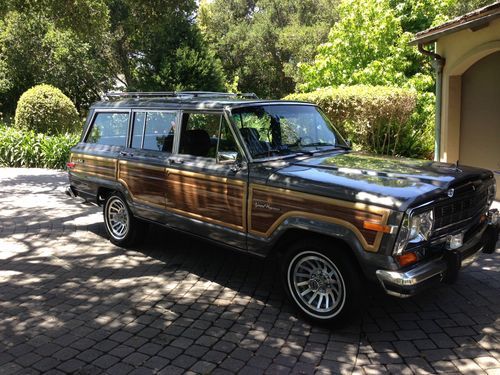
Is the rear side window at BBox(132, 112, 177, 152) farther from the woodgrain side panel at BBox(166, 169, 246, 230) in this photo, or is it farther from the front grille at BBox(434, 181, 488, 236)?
the front grille at BBox(434, 181, 488, 236)

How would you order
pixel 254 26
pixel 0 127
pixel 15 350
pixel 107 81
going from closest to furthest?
1. pixel 15 350
2. pixel 0 127
3. pixel 107 81
4. pixel 254 26

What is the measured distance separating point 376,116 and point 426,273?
26.5 feet

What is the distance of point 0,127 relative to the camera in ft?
50.9

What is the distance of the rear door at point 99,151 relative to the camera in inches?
243

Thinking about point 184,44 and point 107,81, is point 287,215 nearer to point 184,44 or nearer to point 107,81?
point 184,44

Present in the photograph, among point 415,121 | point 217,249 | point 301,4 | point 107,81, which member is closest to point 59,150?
point 217,249

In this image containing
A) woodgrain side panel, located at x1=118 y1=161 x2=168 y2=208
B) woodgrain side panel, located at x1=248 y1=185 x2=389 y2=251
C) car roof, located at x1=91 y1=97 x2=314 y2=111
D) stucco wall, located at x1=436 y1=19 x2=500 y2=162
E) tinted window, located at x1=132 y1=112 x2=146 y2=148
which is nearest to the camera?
woodgrain side panel, located at x1=248 y1=185 x2=389 y2=251

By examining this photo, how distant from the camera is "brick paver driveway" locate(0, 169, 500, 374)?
3600 millimetres

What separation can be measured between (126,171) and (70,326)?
7.43 ft

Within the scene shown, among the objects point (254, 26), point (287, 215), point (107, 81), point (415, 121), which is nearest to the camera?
point (287, 215)

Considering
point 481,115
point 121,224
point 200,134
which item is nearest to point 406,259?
point 200,134

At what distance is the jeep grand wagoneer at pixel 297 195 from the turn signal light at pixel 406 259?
0.04 ft

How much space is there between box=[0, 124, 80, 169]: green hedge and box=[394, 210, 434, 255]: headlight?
12174 mm

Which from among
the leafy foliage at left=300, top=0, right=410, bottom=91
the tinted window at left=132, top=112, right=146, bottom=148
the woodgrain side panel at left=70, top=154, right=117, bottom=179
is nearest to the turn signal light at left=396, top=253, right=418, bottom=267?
the tinted window at left=132, top=112, right=146, bottom=148
